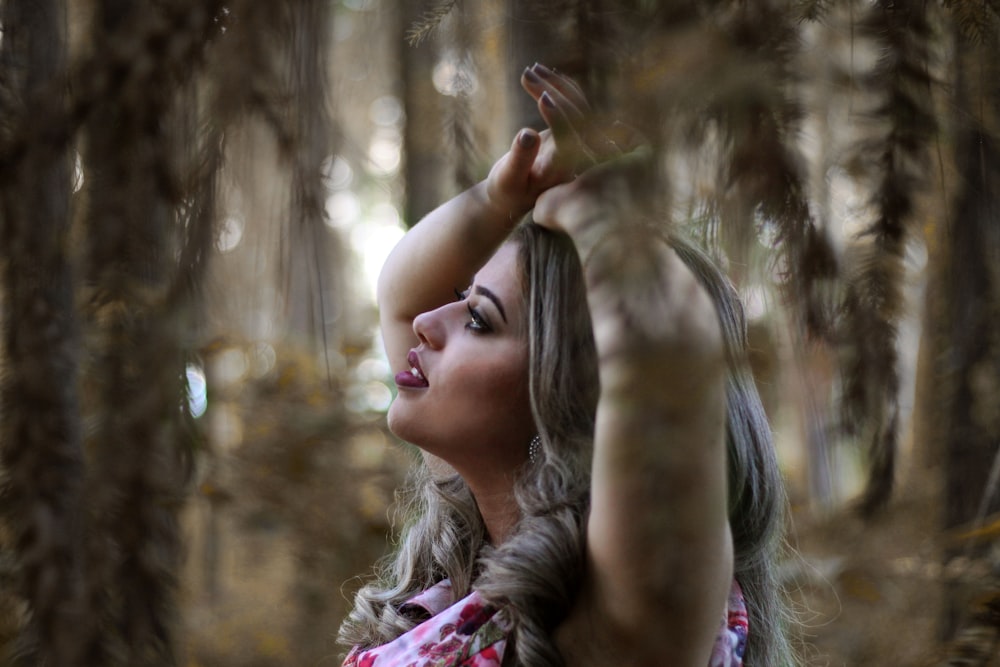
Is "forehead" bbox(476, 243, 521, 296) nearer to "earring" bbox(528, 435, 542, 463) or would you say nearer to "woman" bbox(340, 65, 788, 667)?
"woman" bbox(340, 65, 788, 667)

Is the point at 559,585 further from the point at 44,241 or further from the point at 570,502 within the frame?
the point at 44,241

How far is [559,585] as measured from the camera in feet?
3.73

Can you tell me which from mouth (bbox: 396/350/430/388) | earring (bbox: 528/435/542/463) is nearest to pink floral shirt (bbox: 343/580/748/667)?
earring (bbox: 528/435/542/463)

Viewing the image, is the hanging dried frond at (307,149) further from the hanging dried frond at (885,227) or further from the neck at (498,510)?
the neck at (498,510)

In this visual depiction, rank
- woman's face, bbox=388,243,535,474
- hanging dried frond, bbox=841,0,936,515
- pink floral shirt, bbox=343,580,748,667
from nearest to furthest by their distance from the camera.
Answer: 1. hanging dried frond, bbox=841,0,936,515
2. pink floral shirt, bbox=343,580,748,667
3. woman's face, bbox=388,243,535,474

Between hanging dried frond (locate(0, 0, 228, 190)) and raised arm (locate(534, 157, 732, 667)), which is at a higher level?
hanging dried frond (locate(0, 0, 228, 190))

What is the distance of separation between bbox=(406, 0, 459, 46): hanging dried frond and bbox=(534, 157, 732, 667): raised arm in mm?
168

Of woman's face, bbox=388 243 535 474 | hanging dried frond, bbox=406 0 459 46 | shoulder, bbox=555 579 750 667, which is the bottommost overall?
shoulder, bbox=555 579 750 667

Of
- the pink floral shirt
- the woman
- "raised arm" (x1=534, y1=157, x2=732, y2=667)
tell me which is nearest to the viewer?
"raised arm" (x1=534, y1=157, x2=732, y2=667)

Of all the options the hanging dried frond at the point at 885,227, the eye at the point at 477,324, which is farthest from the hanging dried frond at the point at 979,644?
the eye at the point at 477,324

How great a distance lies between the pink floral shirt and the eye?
0.38 m

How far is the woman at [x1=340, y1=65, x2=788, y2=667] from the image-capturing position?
36.9 inches

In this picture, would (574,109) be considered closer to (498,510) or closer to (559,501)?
(559,501)

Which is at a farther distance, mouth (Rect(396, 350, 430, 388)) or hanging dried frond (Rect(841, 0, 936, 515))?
mouth (Rect(396, 350, 430, 388))
